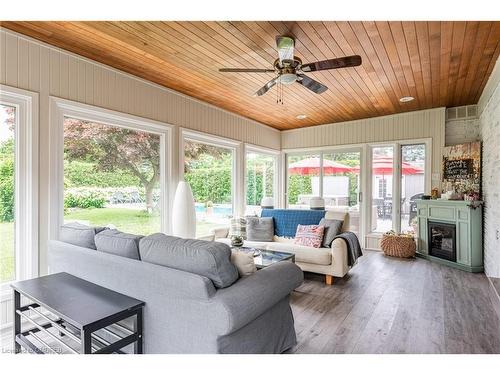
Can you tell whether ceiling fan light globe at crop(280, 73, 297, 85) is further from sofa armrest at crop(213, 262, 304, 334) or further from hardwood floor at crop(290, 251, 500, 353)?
hardwood floor at crop(290, 251, 500, 353)

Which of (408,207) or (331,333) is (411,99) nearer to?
(408,207)

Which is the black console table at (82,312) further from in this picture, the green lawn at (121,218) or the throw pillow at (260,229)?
the throw pillow at (260,229)

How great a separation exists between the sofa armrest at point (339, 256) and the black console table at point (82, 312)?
252 centimetres

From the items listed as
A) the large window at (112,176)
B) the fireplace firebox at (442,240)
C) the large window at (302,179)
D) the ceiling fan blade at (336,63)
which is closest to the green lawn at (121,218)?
the large window at (112,176)

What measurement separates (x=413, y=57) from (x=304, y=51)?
1.21 meters

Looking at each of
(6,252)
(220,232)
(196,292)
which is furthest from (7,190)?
A: (220,232)

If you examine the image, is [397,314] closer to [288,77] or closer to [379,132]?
[288,77]

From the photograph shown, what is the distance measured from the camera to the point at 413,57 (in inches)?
123

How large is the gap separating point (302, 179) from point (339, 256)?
10.9 ft

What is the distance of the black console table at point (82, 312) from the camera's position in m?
1.65

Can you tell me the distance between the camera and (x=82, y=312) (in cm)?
172

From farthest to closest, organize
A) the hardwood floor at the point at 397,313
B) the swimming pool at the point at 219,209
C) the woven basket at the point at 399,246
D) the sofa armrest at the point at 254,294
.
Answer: the woven basket at the point at 399,246 < the swimming pool at the point at 219,209 < the hardwood floor at the point at 397,313 < the sofa armrest at the point at 254,294

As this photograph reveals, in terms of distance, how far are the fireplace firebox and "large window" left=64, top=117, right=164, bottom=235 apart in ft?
14.6
